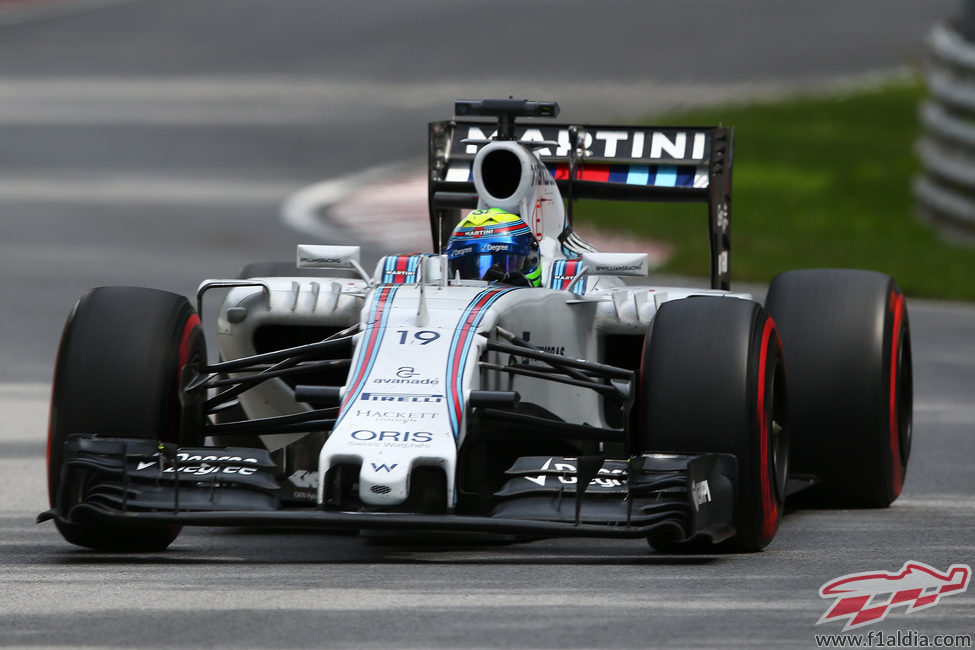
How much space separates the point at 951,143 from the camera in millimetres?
21375

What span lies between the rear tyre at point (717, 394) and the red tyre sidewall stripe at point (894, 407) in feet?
5.04

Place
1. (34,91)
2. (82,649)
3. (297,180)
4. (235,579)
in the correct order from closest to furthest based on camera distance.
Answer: (82,649)
(235,579)
(297,180)
(34,91)

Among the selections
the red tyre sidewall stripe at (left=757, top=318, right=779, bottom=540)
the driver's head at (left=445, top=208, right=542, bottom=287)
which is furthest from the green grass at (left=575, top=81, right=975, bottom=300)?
the red tyre sidewall stripe at (left=757, top=318, right=779, bottom=540)

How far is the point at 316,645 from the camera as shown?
234 inches

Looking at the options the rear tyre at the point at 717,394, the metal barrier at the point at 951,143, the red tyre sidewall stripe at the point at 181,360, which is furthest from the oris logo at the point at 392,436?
the metal barrier at the point at 951,143

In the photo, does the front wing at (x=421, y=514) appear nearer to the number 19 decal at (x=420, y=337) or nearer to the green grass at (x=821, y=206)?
the number 19 decal at (x=420, y=337)

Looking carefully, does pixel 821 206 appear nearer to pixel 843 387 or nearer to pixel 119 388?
pixel 843 387

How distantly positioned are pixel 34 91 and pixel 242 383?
997 inches

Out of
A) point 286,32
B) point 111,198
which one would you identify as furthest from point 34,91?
point 111,198

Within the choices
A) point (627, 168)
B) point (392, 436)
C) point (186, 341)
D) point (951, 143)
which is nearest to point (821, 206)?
point (951, 143)

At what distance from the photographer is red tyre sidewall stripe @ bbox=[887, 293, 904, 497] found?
924 cm

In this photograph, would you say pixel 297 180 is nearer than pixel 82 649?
No

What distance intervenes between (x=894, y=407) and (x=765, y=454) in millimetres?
1749

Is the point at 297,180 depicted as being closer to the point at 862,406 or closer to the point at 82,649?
the point at 862,406
